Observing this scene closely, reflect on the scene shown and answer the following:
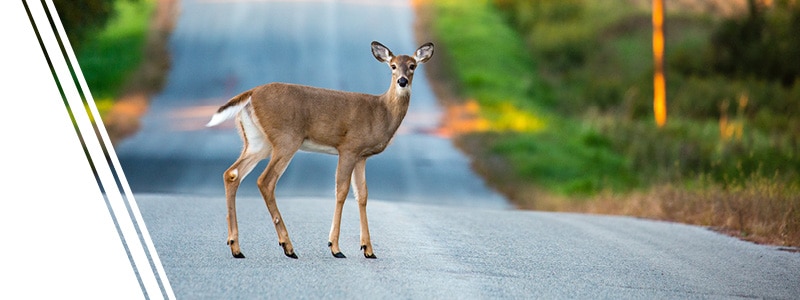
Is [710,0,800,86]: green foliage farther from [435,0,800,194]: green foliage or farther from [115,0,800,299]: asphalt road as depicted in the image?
[115,0,800,299]: asphalt road

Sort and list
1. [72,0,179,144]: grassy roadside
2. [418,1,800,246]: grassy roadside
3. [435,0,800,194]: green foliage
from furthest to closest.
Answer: [72,0,179,144]: grassy roadside
[435,0,800,194]: green foliage
[418,1,800,246]: grassy roadside

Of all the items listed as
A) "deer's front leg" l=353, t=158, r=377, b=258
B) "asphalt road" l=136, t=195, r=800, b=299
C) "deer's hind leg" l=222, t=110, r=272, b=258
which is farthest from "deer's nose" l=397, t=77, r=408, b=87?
"asphalt road" l=136, t=195, r=800, b=299

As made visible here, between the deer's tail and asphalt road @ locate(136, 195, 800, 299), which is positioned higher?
the deer's tail

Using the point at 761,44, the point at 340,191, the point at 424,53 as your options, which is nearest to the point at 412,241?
the point at 340,191

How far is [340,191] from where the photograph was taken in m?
10.5

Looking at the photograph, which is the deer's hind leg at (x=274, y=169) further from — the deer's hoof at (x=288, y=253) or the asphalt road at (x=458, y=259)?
the asphalt road at (x=458, y=259)

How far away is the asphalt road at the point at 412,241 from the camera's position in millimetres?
9305

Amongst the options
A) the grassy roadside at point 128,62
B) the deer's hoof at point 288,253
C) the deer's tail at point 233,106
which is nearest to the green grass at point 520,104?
the grassy roadside at point 128,62

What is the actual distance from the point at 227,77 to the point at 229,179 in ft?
70.0

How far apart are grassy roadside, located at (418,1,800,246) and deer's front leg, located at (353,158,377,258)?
4817 millimetres

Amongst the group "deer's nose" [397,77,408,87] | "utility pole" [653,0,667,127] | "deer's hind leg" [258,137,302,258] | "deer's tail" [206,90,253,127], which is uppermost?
"deer's tail" [206,90,253,127]

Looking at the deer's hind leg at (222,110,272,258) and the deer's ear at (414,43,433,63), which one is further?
the deer's ear at (414,43,433,63)

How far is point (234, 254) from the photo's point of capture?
10.1m

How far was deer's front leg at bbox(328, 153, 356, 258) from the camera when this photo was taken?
34.3 ft
